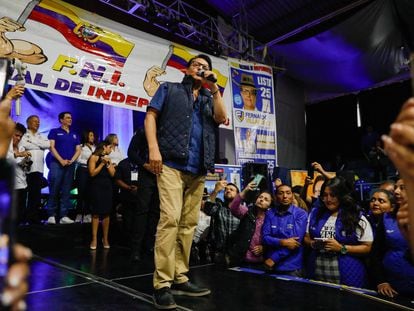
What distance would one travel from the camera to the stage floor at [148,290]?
184 centimetres

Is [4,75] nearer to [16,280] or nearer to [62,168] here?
[16,280]

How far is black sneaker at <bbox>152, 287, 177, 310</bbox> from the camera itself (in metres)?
1.74

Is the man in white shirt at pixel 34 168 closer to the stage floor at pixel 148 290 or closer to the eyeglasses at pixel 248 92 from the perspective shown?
the stage floor at pixel 148 290

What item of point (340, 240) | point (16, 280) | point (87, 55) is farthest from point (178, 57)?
point (16, 280)

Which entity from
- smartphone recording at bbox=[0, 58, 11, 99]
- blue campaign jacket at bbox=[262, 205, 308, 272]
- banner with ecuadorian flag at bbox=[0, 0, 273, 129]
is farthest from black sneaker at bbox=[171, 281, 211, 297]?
banner with ecuadorian flag at bbox=[0, 0, 273, 129]

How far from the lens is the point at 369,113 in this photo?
8.39 m

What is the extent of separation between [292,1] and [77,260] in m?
5.22

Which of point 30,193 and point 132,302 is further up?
point 30,193

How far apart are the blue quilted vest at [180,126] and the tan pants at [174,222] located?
10cm

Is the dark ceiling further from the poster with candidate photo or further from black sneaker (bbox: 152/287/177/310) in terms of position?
black sneaker (bbox: 152/287/177/310)

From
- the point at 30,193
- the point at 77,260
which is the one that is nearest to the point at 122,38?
the point at 30,193

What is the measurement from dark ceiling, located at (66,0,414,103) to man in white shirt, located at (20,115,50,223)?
219 cm

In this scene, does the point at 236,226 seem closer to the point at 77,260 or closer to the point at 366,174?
the point at 77,260

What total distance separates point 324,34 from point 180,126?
4.34 m
